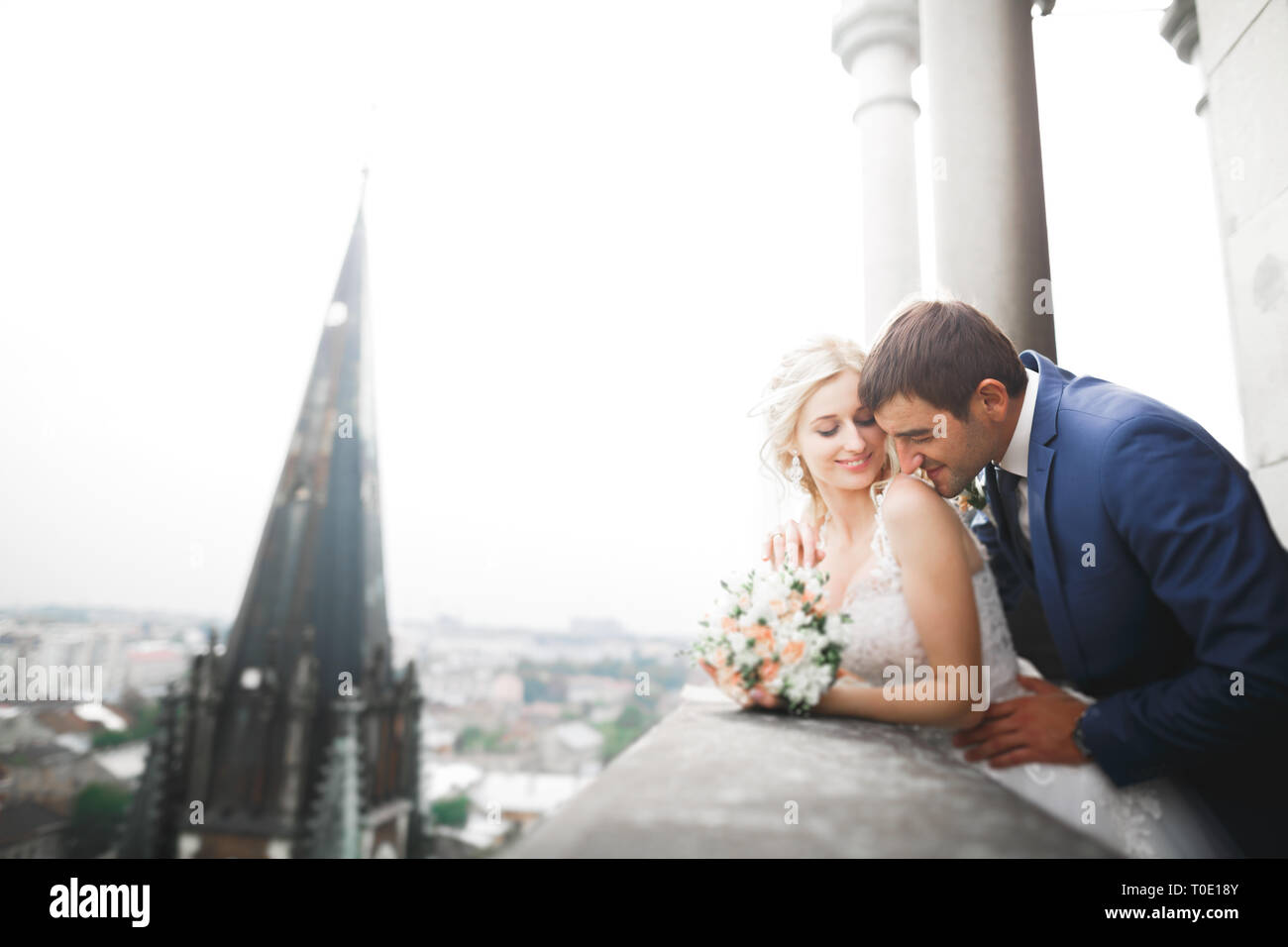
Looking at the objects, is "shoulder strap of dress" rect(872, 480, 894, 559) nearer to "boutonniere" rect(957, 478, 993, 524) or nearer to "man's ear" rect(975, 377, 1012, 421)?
"man's ear" rect(975, 377, 1012, 421)

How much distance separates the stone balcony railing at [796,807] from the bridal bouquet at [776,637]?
0.59 feet

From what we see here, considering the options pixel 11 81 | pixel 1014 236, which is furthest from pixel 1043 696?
pixel 11 81

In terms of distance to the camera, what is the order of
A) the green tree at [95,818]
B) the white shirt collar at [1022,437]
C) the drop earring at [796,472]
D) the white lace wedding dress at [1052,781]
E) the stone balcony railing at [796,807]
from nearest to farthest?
the stone balcony railing at [796,807], the white lace wedding dress at [1052,781], the green tree at [95,818], the white shirt collar at [1022,437], the drop earring at [796,472]

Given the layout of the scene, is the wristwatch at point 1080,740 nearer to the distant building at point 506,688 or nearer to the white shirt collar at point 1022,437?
the white shirt collar at point 1022,437

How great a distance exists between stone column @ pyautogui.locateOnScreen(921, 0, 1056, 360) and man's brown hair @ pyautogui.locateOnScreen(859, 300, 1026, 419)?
32.6 inches

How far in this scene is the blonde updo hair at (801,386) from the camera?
8.30 ft

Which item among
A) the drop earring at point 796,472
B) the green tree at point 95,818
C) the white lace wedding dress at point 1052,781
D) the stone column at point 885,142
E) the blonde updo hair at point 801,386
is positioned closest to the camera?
the white lace wedding dress at point 1052,781

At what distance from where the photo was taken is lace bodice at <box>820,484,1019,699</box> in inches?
87.3

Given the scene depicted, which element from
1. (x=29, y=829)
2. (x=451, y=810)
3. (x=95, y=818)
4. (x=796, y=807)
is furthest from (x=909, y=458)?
(x=29, y=829)

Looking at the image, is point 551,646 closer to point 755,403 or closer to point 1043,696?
point 755,403

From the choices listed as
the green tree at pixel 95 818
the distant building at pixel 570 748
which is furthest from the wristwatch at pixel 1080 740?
the green tree at pixel 95 818

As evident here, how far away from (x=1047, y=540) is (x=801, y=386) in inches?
39.8

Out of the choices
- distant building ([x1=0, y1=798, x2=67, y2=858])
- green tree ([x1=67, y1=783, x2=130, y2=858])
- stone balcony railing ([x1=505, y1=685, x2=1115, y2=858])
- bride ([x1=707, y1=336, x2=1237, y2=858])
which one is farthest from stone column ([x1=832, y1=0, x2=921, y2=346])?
distant building ([x1=0, y1=798, x2=67, y2=858])

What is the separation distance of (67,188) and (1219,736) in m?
4.68
